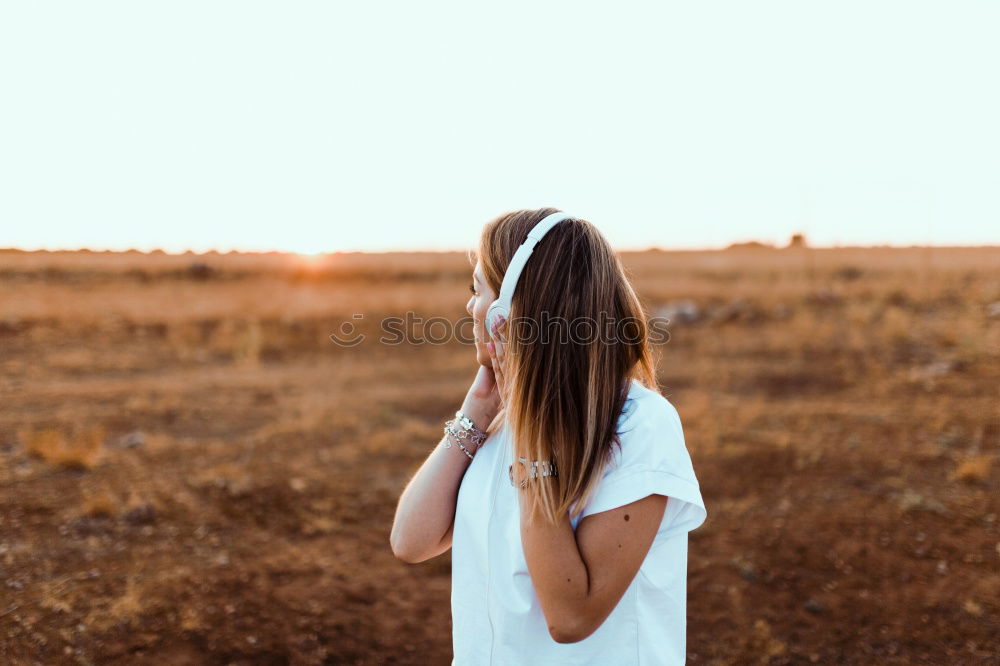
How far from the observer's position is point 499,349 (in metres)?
1.47

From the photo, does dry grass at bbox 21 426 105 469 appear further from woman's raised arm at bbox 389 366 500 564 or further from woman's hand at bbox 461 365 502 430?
woman's hand at bbox 461 365 502 430

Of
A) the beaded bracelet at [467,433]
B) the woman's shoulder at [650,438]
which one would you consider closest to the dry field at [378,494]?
the beaded bracelet at [467,433]

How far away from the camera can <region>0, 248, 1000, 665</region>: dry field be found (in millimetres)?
3689

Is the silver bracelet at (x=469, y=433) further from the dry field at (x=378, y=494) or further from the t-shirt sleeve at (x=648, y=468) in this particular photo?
the dry field at (x=378, y=494)

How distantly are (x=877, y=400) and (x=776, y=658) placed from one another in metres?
5.75

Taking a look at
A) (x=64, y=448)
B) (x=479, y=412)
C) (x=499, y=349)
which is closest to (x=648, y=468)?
(x=499, y=349)

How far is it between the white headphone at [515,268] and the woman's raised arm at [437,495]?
311 mm

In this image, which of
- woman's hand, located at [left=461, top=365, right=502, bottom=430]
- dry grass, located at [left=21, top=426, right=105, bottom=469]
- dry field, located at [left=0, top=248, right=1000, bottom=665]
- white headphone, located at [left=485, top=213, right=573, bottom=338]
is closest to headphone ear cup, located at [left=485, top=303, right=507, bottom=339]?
white headphone, located at [left=485, top=213, right=573, bottom=338]

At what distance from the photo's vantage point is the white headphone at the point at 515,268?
1372 mm

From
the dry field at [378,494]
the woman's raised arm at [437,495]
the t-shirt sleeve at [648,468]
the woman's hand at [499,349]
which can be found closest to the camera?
the t-shirt sleeve at [648,468]

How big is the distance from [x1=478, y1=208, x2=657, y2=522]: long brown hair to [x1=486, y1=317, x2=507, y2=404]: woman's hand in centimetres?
2

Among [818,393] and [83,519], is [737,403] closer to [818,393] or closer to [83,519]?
[818,393]

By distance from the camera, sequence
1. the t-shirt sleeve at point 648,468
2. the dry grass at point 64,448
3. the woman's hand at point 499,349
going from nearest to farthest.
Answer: the t-shirt sleeve at point 648,468, the woman's hand at point 499,349, the dry grass at point 64,448

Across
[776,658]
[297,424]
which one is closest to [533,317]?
[776,658]
